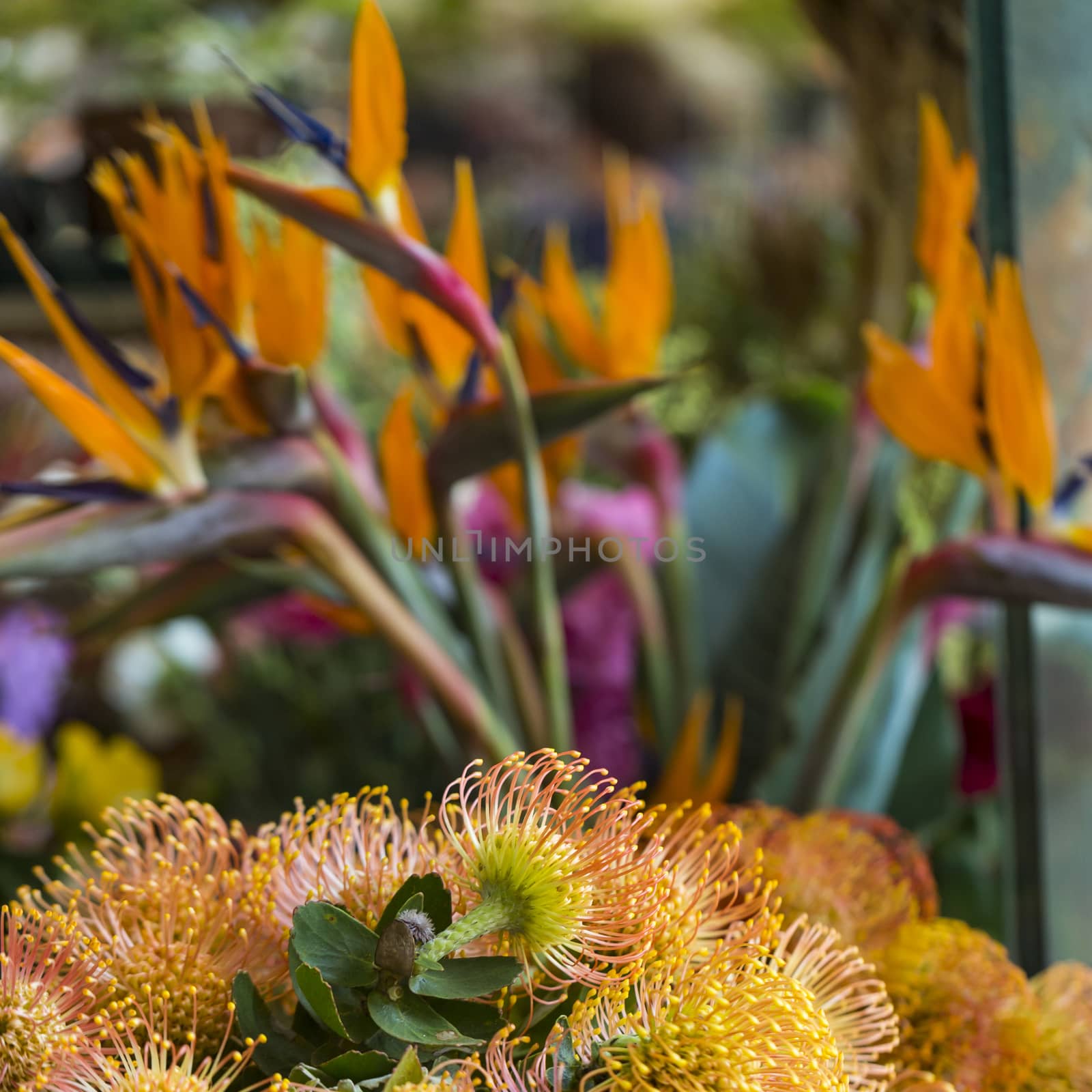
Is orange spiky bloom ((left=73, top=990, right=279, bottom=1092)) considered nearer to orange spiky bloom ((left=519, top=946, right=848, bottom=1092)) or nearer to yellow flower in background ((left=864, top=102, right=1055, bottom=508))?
orange spiky bloom ((left=519, top=946, right=848, bottom=1092))

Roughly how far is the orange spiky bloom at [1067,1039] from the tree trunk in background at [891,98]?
0.19m

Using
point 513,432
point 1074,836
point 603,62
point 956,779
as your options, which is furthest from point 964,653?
point 603,62

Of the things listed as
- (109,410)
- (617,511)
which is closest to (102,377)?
(109,410)

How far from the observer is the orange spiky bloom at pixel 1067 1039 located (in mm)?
191

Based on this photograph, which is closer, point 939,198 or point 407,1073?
point 407,1073

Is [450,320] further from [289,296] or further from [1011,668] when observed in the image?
[1011,668]

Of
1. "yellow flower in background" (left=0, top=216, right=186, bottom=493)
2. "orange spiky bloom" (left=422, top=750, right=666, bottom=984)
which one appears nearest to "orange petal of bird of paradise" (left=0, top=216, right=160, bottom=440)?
"yellow flower in background" (left=0, top=216, right=186, bottom=493)

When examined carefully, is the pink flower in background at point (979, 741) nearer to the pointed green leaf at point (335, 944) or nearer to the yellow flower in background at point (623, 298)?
the yellow flower in background at point (623, 298)

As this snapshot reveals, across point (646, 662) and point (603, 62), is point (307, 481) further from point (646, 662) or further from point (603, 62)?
point (603, 62)

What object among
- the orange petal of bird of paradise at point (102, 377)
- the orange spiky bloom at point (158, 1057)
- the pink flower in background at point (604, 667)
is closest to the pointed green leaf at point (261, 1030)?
the orange spiky bloom at point (158, 1057)

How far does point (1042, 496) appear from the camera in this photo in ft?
0.76

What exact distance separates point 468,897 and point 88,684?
0.36m

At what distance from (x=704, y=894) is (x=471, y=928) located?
53 millimetres

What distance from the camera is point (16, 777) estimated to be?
368 mm
